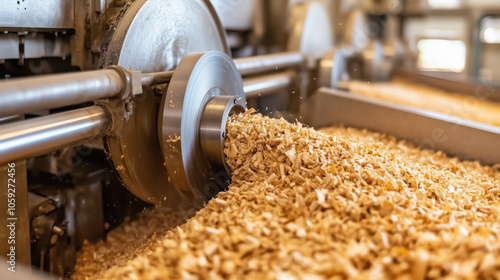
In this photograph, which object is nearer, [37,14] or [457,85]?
[37,14]

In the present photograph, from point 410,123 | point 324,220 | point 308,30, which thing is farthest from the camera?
point 308,30

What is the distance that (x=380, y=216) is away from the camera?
38.5 inches

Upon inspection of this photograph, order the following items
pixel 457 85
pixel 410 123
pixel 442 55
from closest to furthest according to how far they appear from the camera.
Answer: pixel 410 123 → pixel 457 85 → pixel 442 55

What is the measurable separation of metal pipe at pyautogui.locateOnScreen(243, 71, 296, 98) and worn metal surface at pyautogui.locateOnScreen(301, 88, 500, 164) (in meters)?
0.19

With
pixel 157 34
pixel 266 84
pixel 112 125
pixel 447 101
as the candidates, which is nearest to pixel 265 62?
pixel 266 84

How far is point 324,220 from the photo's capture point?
950 mm

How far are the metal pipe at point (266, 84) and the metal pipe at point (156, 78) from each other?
51 cm

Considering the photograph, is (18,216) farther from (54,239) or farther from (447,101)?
(447,101)

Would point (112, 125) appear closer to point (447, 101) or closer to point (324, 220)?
point (324, 220)

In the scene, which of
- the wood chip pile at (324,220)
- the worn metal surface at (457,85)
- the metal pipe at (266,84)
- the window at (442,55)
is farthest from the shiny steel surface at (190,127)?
the window at (442,55)

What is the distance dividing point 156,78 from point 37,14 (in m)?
0.41

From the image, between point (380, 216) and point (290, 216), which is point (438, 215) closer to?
point (380, 216)

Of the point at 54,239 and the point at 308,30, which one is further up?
the point at 308,30

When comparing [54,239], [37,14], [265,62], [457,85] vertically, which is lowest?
[54,239]
